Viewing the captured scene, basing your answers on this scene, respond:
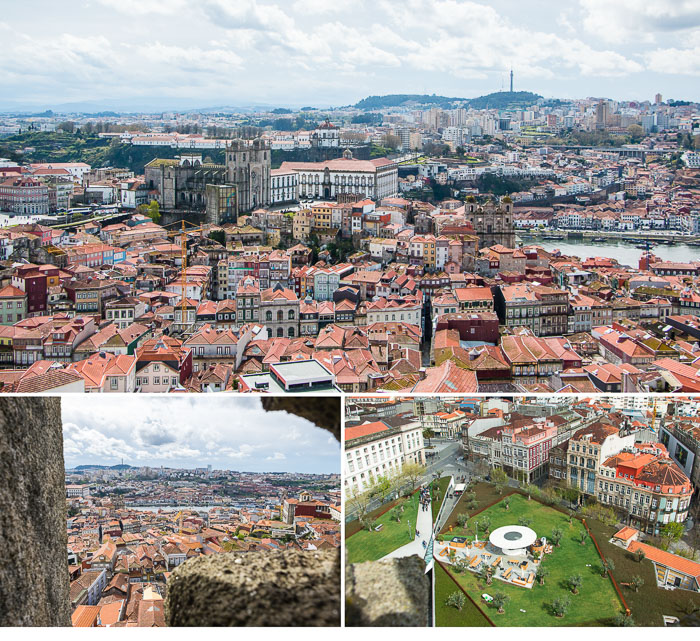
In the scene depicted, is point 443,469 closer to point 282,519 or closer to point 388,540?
point 388,540

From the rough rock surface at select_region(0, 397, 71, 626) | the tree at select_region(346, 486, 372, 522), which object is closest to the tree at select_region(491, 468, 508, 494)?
the tree at select_region(346, 486, 372, 522)

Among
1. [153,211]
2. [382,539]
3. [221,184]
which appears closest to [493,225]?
[221,184]

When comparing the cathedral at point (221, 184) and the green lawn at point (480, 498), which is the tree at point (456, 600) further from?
the cathedral at point (221, 184)

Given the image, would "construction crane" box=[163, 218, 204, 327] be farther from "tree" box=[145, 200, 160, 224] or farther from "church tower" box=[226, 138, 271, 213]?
"church tower" box=[226, 138, 271, 213]

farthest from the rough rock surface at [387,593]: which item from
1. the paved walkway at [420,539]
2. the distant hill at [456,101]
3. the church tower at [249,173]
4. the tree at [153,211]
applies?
the distant hill at [456,101]

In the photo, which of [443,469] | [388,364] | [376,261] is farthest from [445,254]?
[443,469]

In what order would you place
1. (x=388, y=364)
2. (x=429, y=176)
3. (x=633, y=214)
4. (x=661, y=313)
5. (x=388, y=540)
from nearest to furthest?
(x=388, y=540), (x=388, y=364), (x=661, y=313), (x=633, y=214), (x=429, y=176)

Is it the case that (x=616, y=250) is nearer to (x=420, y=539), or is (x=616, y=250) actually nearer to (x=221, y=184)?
(x=221, y=184)
